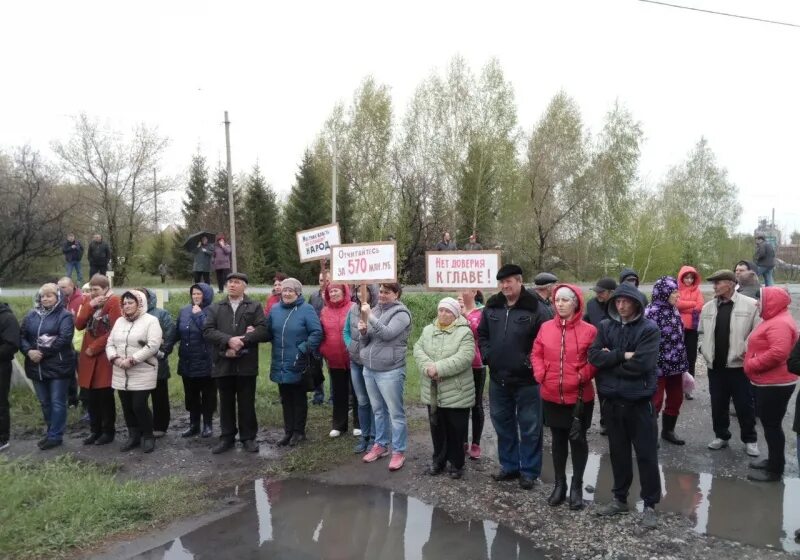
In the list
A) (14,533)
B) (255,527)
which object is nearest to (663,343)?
(255,527)

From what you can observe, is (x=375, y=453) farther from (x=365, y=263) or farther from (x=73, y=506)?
(x=73, y=506)

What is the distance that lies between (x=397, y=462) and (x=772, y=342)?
12.4 ft

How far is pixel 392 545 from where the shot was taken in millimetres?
4141

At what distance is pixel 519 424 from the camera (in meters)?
5.24

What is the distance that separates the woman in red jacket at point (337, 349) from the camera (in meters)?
6.62

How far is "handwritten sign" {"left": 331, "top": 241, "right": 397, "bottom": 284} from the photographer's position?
5.94 metres

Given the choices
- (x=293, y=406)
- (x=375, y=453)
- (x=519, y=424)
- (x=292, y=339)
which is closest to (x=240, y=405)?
(x=293, y=406)

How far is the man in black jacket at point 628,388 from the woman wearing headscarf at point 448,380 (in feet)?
4.14

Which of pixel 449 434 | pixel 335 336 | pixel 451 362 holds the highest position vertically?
pixel 335 336

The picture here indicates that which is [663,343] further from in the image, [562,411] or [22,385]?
[22,385]

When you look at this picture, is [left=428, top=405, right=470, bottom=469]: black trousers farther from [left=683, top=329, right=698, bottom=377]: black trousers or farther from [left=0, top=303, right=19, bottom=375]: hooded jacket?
[left=0, top=303, right=19, bottom=375]: hooded jacket

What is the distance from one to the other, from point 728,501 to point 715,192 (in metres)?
45.4

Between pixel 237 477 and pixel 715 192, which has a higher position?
pixel 715 192

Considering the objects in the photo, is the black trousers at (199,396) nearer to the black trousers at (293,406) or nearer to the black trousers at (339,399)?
the black trousers at (293,406)
